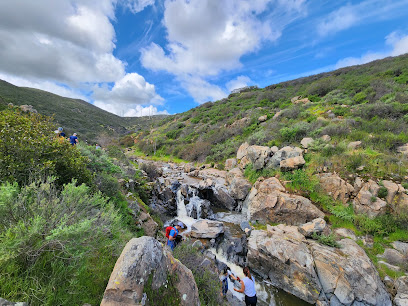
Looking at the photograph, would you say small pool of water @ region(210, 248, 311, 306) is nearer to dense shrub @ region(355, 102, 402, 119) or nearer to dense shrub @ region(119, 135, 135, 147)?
dense shrub @ region(355, 102, 402, 119)

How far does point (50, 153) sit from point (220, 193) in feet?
33.9

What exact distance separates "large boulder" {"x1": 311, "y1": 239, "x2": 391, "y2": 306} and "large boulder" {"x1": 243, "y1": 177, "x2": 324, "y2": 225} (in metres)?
2.20

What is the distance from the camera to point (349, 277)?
566cm

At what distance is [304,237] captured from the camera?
722cm

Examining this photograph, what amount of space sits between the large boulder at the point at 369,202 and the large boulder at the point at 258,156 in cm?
549

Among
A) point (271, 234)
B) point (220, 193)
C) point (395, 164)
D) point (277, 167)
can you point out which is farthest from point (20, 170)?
point (395, 164)

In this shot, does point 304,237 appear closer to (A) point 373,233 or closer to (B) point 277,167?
(A) point 373,233

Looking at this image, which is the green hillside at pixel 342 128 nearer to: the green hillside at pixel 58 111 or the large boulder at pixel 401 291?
the large boulder at pixel 401 291

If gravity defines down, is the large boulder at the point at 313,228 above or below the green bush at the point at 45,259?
below

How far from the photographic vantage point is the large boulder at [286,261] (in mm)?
5973

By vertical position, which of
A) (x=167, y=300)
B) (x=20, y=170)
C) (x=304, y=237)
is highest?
(x=20, y=170)

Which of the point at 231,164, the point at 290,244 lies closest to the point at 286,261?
the point at 290,244

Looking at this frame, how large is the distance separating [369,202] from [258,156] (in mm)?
6565

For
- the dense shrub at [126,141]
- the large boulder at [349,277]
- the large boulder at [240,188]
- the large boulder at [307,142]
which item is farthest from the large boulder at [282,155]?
the dense shrub at [126,141]
